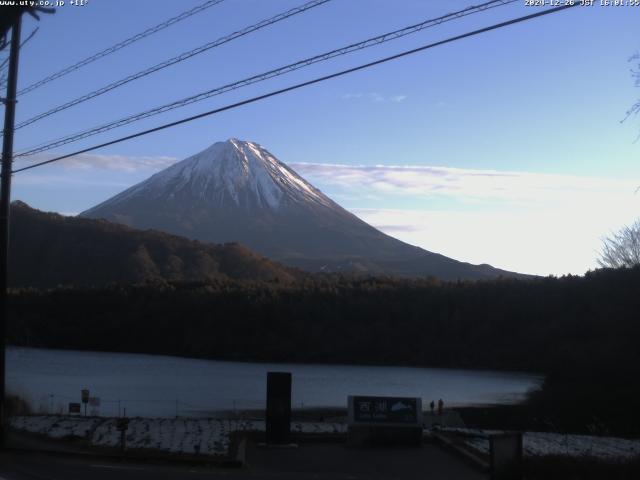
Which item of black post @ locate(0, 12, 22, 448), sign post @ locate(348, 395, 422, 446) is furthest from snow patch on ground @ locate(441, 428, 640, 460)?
Result: black post @ locate(0, 12, 22, 448)

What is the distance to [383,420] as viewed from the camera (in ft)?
66.7

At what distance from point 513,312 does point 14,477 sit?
3149 inches

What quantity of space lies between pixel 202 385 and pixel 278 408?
3684 cm

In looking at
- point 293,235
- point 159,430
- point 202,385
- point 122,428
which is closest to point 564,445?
point 159,430

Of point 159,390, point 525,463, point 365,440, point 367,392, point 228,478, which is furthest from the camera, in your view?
point 367,392

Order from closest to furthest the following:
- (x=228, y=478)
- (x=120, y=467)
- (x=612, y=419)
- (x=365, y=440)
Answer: (x=228, y=478)
(x=120, y=467)
(x=365, y=440)
(x=612, y=419)

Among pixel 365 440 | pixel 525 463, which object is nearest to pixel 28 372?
pixel 365 440

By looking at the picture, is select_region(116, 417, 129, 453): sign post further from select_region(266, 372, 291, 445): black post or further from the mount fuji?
the mount fuji

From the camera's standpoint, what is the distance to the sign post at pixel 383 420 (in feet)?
66.0

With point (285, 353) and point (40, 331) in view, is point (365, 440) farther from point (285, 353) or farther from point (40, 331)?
point (40, 331)

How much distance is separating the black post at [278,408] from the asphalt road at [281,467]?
1.38 ft

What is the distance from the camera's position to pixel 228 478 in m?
15.6

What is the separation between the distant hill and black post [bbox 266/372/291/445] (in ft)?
329

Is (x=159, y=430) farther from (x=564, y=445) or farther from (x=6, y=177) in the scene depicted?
(x=564, y=445)
